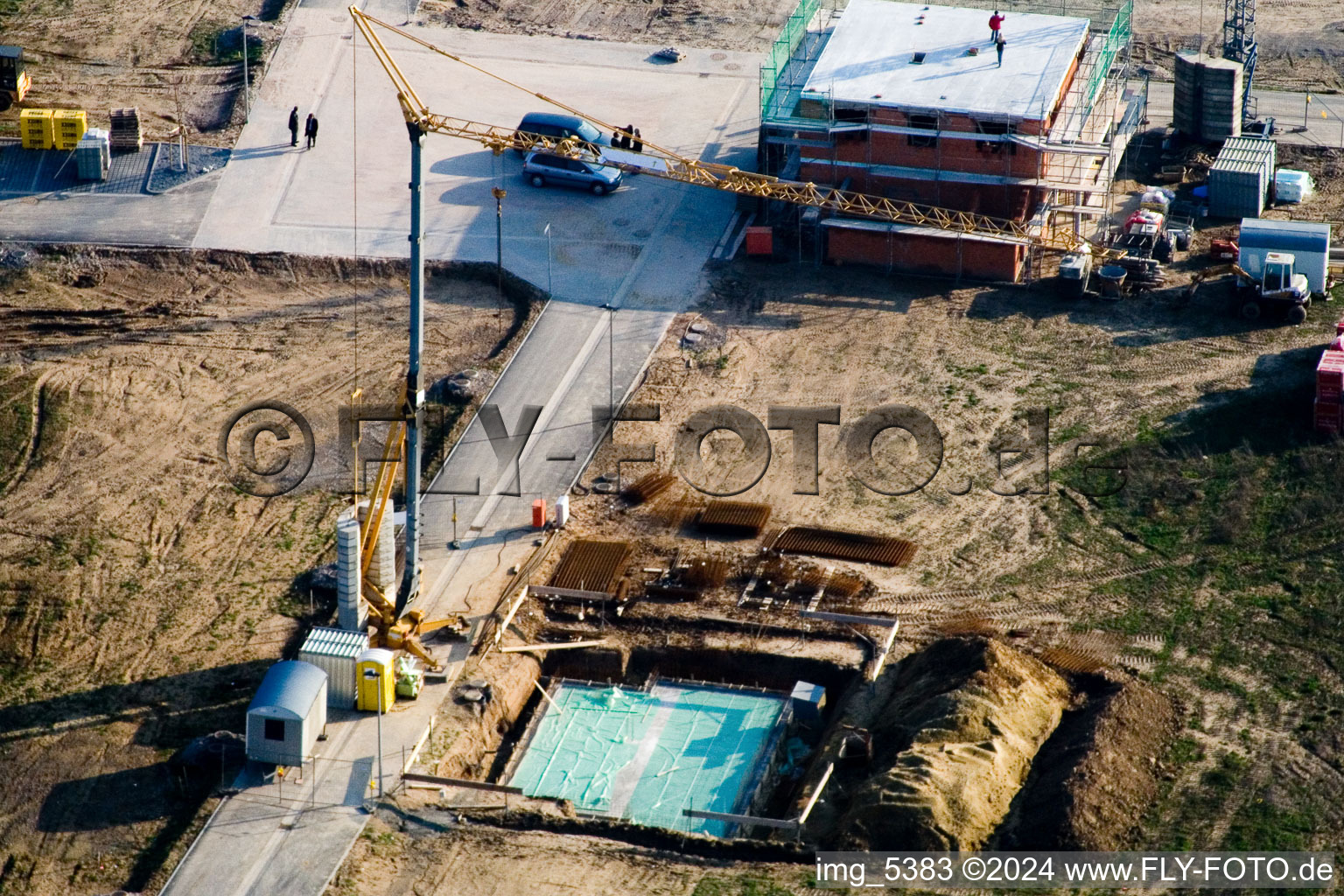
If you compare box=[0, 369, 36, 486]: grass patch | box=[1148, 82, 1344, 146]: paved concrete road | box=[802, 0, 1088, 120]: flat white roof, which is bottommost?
box=[0, 369, 36, 486]: grass patch

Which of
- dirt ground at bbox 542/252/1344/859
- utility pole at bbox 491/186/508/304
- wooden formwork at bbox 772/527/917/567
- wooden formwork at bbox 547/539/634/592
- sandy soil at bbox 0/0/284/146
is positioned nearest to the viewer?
dirt ground at bbox 542/252/1344/859

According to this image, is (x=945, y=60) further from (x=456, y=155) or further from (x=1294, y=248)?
(x=456, y=155)

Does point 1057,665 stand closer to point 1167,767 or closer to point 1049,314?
point 1167,767

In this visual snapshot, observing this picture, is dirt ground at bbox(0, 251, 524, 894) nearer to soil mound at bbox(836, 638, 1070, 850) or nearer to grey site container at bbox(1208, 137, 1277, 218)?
soil mound at bbox(836, 638, 1070, 850)

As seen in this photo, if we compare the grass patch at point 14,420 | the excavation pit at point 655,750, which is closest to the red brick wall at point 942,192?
the excavation pit at point 655,750

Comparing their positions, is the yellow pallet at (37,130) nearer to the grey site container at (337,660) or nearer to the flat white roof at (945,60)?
the flat white roof at (945,60)

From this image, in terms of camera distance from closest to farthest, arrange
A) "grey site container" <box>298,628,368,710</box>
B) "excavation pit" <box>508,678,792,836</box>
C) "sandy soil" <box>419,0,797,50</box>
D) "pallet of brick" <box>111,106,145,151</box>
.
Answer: "excavation pit" <box>508,678,792,836</box> → "grey site container" <box>298,628,368,710</box> → "pallet of brick" <box>111,106,145,151</box> → "sandy soil" <box>419,0,797,50</box>

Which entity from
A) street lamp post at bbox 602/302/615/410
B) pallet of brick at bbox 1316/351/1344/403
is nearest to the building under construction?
street lamp post at bbox 602/302/615/410
